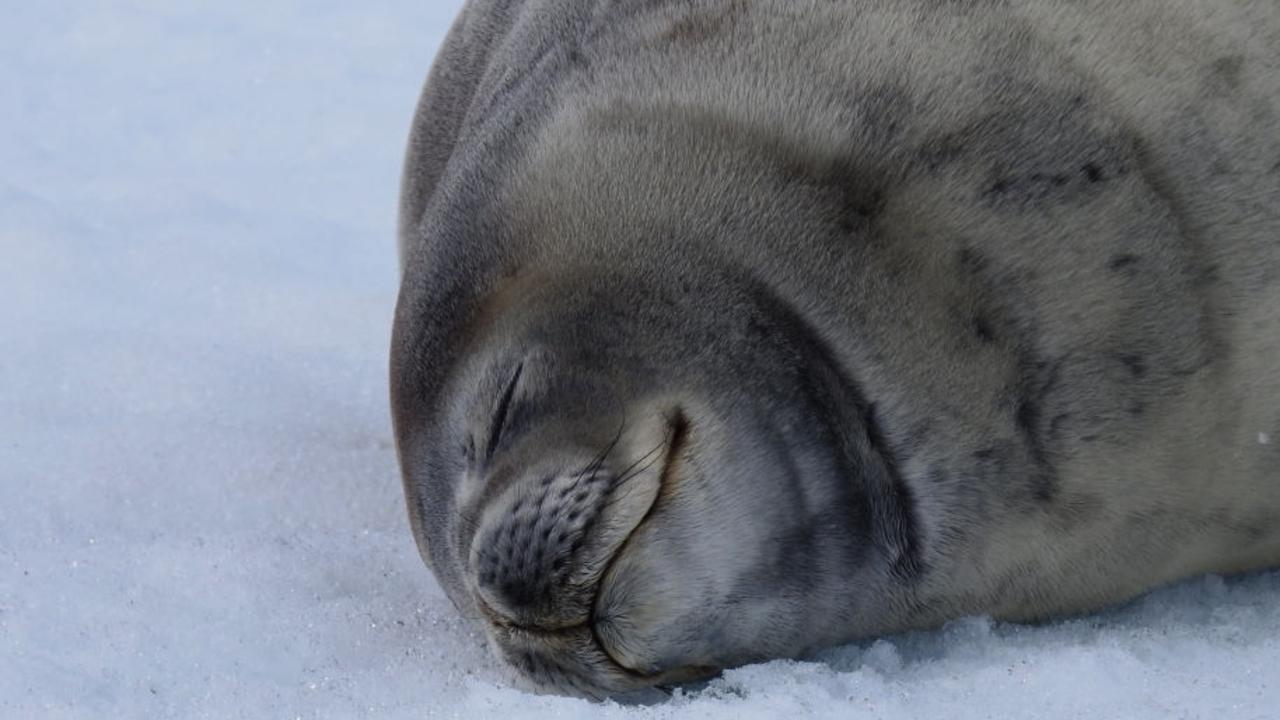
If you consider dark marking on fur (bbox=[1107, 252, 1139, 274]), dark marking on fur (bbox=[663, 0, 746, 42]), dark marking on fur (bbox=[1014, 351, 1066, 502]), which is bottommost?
dark marking on fur (bbox=[1014, 351, 1066, 502])

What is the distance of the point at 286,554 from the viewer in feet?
9.68

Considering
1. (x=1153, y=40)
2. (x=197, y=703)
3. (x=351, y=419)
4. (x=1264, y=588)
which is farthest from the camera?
(x=351, y=419)

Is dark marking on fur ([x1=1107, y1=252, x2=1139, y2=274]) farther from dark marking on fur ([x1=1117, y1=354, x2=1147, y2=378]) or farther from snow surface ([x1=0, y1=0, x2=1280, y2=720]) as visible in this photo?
snow surface ([x1=0, y1=0, x2=1280, y2=720])

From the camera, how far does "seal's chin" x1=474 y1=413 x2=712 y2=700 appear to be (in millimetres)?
2311

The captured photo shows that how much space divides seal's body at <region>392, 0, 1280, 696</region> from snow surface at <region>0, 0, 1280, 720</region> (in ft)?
0.43

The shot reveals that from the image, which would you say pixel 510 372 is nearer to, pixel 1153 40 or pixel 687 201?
pixel 687 201

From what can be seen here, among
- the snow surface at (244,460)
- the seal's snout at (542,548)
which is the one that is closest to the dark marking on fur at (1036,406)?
the snow surface at (244,460)

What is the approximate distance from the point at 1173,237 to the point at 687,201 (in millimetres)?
690

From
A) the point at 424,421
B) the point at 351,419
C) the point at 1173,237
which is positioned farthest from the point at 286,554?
the point at 1173,237

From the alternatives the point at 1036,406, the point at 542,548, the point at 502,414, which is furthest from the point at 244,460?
the point at 1036,406

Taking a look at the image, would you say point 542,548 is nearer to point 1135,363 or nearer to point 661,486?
point 661,486

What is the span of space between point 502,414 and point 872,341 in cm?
53

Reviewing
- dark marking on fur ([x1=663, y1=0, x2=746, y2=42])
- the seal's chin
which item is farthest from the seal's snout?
dark marking on fur ([x1=663, y1=0, x2=746, y2=42])

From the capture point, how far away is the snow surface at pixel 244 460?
2.28 m
